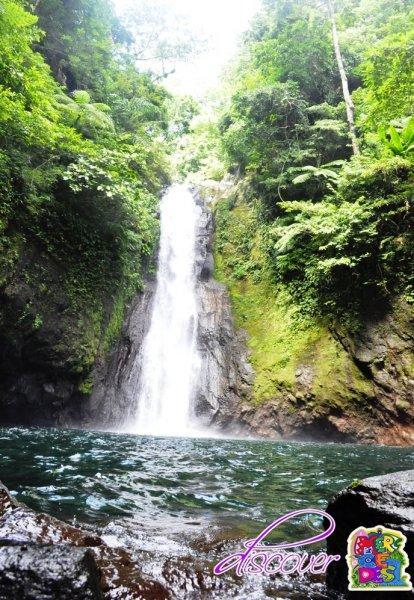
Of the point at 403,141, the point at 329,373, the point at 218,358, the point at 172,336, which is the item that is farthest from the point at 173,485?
the point at 403,141

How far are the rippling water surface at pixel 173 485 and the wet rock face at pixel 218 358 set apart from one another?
4925mm

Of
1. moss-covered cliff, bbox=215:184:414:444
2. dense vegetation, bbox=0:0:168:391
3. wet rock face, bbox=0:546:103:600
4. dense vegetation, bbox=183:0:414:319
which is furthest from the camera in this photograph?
dense vegetation, bbox=183:0:414:319

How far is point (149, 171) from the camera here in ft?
63.5

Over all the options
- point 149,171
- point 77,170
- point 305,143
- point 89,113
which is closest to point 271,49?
point 305,143

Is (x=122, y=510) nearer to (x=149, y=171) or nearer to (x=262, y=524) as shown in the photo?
(x=262, y=524)

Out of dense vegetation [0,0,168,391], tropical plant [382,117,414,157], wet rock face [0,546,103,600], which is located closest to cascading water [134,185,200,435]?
dense vegetation [0,0,168,391]

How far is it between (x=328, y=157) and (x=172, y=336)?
9699mm

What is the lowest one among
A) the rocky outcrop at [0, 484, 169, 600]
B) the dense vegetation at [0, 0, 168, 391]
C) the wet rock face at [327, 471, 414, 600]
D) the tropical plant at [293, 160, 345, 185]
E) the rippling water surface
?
the rippling water surface

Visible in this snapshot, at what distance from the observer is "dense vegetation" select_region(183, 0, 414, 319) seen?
460 inches

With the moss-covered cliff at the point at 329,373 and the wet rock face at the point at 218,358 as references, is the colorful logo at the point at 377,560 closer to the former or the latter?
the moss-covered cliff at the point at 329,373

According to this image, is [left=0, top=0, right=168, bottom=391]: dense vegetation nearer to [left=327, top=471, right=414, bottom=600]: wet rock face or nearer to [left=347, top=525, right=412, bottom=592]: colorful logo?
[left=327, top=471, right=414, bottom=600]: wet rock face

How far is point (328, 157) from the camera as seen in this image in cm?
1603

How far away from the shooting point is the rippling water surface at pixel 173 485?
10.6 ft

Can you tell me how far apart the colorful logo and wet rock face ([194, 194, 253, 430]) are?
10527mm
